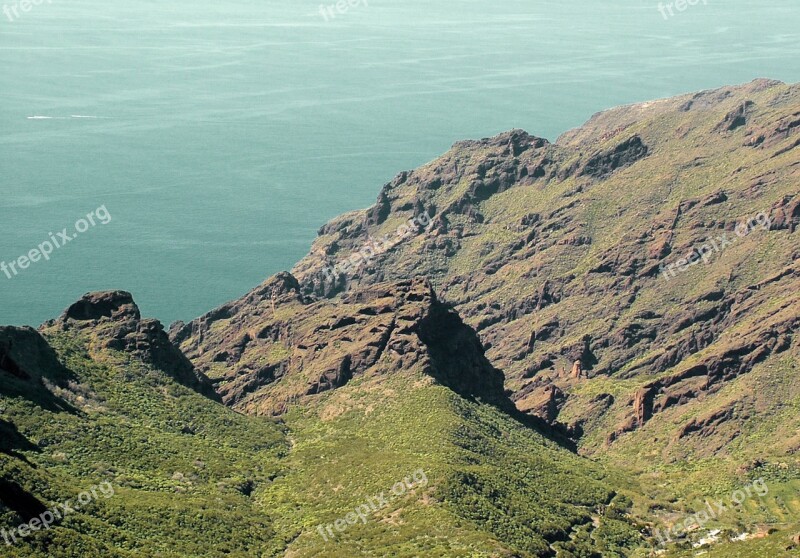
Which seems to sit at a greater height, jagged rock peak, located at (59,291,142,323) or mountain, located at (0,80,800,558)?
jagged rock peak, located at (59,291,142,323)

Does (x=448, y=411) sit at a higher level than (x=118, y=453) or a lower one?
higher

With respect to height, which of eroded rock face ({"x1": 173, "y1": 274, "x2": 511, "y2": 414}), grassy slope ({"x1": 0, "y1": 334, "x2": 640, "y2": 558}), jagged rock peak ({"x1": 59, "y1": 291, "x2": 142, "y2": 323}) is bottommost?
grassy slope ({"x1": 0, "y1": 334, "x2": 640, "y2": 558})

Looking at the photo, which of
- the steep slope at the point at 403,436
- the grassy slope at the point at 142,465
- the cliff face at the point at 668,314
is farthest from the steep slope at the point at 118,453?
the cliff face at the point at 668,314

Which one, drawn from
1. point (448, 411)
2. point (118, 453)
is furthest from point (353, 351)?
point (118, 453)

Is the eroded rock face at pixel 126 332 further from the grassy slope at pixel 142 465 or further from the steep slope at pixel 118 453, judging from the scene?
the grassy slope at pixel 142 465

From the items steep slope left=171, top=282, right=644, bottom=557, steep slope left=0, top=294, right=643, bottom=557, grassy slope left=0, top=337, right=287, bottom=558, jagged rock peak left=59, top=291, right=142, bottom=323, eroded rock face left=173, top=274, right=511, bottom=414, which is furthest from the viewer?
eroded rock face left=173, top=274, right=511, bottom=414

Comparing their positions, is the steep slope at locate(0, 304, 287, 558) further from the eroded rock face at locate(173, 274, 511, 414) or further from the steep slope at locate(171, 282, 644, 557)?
the eroded rock face at locate(173, 274, 511, 414)

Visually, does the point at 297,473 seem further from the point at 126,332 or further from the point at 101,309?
the point at 101,309

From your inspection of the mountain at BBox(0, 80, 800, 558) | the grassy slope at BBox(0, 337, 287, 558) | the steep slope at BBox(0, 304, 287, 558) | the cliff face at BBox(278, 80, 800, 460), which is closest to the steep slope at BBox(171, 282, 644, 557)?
the mountain at BBox(0, 80, 800, 558)
